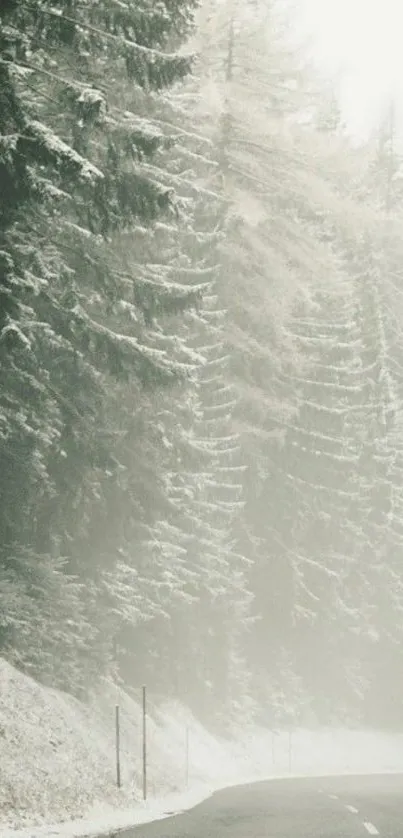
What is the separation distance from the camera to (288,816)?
60.2 feet

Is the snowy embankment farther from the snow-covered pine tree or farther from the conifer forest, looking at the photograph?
the snow-covered pine tree

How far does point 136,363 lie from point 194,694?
2027cm

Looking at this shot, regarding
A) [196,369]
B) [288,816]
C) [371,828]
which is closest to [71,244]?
[196,369]

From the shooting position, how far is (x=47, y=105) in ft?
61.0

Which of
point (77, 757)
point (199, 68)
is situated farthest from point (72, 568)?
point (199, 68)

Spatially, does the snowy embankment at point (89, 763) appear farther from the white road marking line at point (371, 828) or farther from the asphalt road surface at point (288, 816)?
the white road marking line at point (371, 828)

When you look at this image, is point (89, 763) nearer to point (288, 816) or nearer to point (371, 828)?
point (288, 816)

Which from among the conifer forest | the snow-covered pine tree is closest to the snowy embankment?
the conifer forest

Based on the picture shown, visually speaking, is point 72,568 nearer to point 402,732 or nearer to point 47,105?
point 47,105

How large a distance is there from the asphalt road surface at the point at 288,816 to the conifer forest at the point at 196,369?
446cm

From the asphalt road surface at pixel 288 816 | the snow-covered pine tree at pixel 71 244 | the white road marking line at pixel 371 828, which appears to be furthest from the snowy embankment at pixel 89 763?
the white road marking line at pixel 371 828

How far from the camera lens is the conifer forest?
16.8 metres

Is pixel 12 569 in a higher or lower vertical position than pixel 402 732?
higher

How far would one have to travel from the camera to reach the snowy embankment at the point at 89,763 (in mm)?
15602
